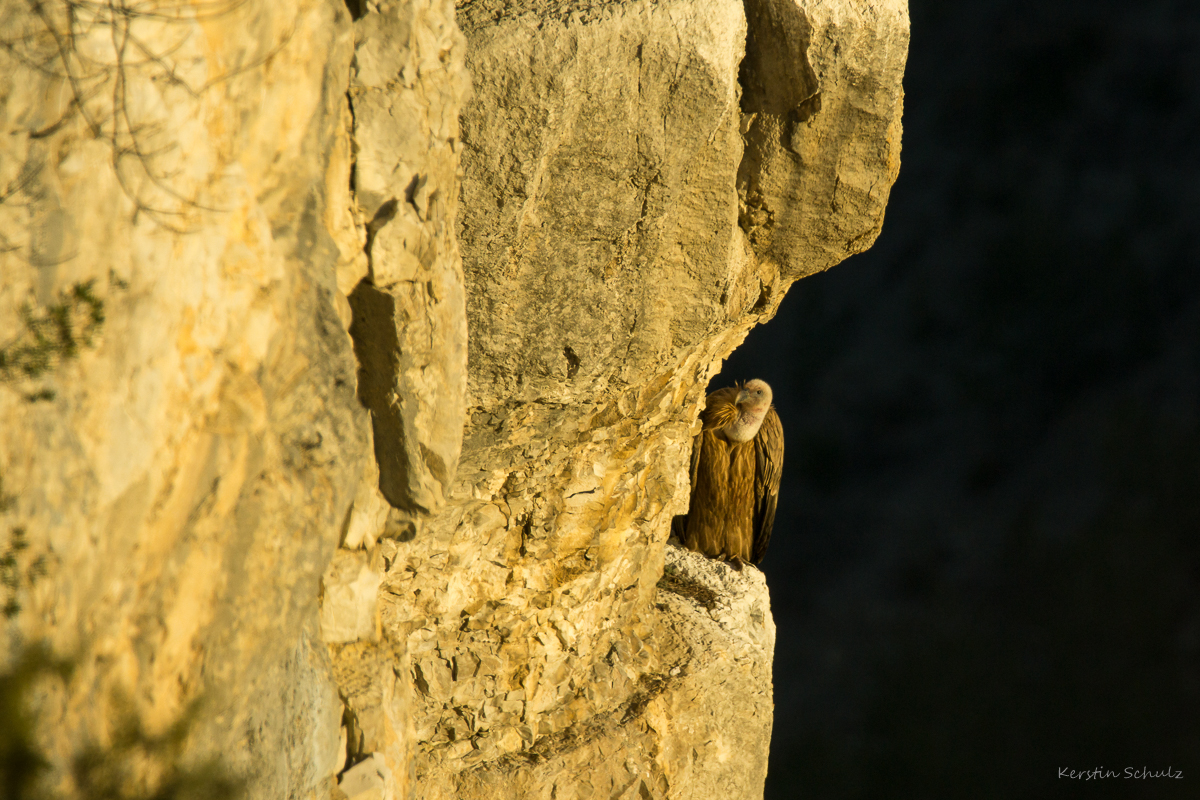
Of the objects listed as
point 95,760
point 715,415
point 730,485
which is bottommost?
point 95,760

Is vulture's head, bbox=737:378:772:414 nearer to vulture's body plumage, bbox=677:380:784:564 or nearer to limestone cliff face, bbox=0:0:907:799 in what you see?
vulture's body plumage, bbox=677:380:784:564

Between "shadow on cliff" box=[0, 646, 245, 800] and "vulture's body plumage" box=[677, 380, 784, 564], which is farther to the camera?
"vulture's body plumage" box=[677, 380, 784, 564]

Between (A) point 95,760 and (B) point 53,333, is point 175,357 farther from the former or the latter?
(A) point 95,760

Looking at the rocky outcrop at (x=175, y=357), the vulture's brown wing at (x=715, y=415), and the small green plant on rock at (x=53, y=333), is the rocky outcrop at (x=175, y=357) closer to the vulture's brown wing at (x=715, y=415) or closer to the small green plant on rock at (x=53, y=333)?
the small green plant on rock at (x=53, y=333)

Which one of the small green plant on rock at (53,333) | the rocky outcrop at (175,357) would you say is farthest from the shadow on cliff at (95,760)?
the small green plant on rock at (53,333)

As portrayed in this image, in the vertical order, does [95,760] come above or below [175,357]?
below

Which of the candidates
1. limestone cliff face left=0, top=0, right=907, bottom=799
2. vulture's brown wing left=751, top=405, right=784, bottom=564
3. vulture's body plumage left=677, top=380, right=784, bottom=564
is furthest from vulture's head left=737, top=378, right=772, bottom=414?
limestone cliff face left=0, top=0, right=907, bottom=799

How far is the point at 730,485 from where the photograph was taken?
10.4ft

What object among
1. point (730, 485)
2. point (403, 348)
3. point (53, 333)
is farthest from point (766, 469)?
point (53, 333)

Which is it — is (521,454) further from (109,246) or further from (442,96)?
(109,246)

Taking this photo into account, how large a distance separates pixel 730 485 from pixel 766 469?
125 millimetres

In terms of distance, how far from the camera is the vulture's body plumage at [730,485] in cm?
312

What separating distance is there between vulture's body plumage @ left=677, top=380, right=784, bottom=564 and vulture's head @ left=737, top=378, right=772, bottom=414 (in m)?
0.02

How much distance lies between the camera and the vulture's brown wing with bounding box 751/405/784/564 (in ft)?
10.4
